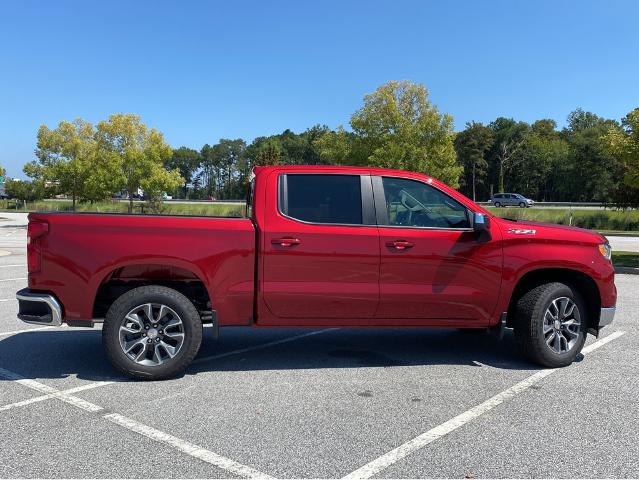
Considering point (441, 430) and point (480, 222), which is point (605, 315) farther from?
point (441, 430)

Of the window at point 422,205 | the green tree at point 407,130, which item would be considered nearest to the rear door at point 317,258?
the window at point 422,205

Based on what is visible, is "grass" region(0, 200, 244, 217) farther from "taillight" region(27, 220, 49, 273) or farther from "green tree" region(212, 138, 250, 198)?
"green tree" region(212, 138, 250, 198)

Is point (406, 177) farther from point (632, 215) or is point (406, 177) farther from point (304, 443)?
point (632, 215)

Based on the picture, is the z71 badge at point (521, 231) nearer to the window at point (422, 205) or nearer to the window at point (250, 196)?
the window at point (422, 205)

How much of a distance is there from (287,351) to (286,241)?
1640 mm

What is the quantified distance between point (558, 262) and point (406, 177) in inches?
65.3

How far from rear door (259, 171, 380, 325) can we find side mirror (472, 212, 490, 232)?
0.90 meters

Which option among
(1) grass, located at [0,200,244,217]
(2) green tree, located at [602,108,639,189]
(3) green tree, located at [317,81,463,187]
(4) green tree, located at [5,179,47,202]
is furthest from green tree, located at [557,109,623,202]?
(4) green tree, located at [5,179,47,202]

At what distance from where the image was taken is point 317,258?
4688 millimetres

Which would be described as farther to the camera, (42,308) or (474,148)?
(474,148)

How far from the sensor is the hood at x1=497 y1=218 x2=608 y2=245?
501cm

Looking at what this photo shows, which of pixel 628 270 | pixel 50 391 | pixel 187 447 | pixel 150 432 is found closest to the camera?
pixel 187 447

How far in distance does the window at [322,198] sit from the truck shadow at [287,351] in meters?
1.51

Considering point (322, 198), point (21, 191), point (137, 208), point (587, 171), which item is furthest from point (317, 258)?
point (21, 191)
